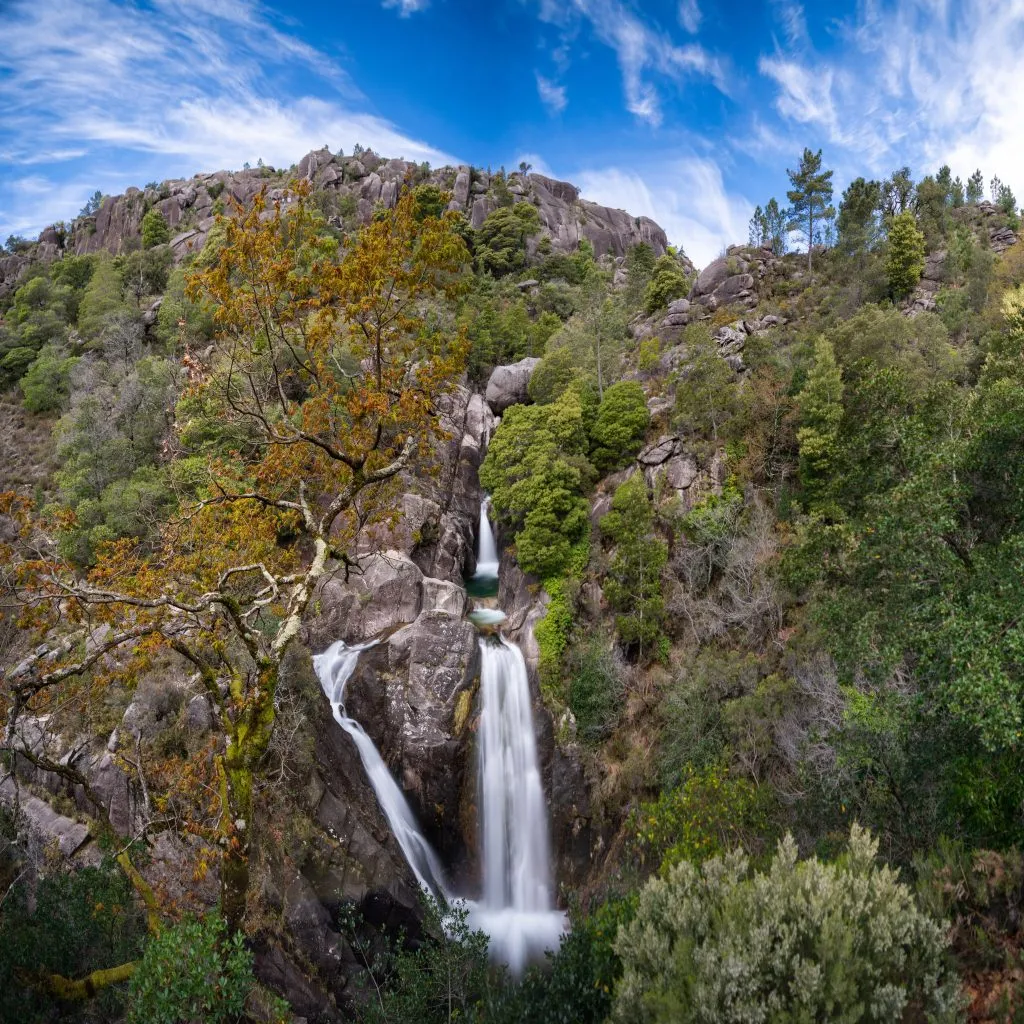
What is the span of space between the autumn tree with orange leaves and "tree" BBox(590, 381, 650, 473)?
19.0 m

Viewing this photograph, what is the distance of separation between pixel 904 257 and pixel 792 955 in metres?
43.8

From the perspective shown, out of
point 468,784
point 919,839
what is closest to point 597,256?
point 468,784

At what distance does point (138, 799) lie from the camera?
13.9m

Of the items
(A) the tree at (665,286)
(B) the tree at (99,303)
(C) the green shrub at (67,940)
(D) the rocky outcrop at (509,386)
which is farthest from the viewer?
(B) the tree at (99,303)

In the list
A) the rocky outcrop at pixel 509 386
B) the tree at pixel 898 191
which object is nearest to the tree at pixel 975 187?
the tree at pixel 898 191

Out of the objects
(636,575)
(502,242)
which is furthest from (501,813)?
(502,242)

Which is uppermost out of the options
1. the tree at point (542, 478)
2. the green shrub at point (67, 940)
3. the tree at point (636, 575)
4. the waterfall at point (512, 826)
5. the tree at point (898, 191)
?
the tree at point (898, 191)

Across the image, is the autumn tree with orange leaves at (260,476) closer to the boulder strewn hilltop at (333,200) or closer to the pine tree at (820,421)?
the pine tree at (820,421)

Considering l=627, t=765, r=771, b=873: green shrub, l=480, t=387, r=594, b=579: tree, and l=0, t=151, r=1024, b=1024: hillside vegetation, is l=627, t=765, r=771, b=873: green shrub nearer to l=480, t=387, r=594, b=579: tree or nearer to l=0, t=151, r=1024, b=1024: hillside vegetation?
l=0, t=151, r=1024, b=1024: hillside vegetation

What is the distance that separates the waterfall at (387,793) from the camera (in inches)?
673

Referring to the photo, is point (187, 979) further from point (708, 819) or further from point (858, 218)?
point (858, 218)

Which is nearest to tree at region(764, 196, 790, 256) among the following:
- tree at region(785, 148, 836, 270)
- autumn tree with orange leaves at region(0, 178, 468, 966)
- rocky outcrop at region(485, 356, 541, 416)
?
tree at region(785, 148, 836, 270)

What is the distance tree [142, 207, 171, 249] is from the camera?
2440 inches

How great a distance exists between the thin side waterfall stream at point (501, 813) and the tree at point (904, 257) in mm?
35969
